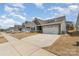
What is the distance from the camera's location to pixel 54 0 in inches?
101

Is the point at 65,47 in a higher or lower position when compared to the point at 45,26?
lower

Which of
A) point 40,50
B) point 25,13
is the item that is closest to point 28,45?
point 40,50

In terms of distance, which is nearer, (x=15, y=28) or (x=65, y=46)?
(x=65, y=46)

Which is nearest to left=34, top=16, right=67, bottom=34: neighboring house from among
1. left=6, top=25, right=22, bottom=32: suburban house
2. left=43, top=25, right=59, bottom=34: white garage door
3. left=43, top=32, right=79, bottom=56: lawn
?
left=43, top=25, right=59, bottom=34: white garage door

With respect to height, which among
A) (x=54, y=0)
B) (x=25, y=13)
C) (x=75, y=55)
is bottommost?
(x=75, y=55)

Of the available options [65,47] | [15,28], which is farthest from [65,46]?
[15,28]

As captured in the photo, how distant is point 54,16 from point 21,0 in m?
0.56

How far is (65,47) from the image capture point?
2559 mm

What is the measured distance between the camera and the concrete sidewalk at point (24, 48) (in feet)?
8.35

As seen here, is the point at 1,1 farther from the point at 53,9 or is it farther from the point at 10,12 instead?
the point at 53,9

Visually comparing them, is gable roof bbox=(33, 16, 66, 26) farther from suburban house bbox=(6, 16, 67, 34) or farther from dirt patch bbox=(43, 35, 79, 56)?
dirt patch bbox=(43, 35, 79, 56)

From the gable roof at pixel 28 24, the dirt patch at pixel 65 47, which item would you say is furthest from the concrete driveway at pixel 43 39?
the gable roof at pixel 28 24

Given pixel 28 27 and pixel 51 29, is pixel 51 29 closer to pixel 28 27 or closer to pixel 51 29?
pixel 51 29

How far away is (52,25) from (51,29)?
7 centimetres
